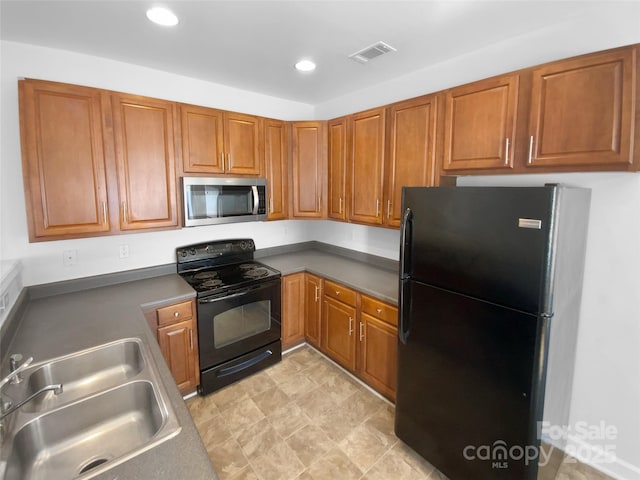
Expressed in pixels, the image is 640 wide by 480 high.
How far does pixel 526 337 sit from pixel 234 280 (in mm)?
2046

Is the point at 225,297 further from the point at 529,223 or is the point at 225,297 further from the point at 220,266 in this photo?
the point at 529,223

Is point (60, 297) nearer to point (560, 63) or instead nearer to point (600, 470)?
point (560, 63)

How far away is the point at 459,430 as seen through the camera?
1638 mm

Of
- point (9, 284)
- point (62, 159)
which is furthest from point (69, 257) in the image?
point (62, 159)

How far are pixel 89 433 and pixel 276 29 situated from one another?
2215 mm

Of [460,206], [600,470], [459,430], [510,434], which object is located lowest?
[600,470]

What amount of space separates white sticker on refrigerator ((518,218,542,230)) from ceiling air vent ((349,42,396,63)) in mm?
1444

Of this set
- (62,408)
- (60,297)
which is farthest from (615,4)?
(60,297)

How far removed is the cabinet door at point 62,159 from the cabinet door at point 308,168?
61.7 inches

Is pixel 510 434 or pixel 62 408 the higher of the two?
pixel 62 408

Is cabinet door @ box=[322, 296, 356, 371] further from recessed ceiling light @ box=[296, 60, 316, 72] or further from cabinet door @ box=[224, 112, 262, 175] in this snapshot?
recessed ceiling light @ box=[296, 60, 316, 72]

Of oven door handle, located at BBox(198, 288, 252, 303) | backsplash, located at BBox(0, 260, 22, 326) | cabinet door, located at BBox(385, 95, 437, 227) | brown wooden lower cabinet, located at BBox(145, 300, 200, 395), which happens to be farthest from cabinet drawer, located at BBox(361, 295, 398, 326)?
backsplash, located at BBox(0, 260, 22, 326)

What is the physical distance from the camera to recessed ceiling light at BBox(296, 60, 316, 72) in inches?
90.4

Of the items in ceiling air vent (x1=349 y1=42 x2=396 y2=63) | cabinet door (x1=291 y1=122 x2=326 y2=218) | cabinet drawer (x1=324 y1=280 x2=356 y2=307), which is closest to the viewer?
ceiling air vent (x1=349 y1=42 x2=396 y2=63)
